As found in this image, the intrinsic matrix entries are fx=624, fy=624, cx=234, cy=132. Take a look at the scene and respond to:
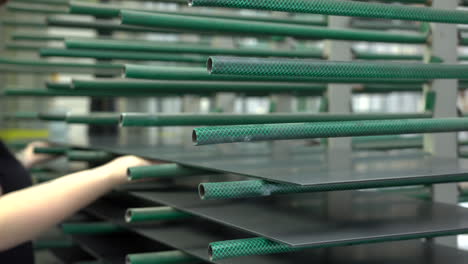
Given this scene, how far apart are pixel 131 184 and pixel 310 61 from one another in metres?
0.61

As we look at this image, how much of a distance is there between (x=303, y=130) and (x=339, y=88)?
2.71ft

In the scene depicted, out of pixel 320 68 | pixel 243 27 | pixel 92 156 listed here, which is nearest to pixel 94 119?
Result: pixel 92 156

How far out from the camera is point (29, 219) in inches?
44.3

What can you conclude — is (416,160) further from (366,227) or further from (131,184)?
(131,184)

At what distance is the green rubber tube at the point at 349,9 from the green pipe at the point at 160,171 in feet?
1.21

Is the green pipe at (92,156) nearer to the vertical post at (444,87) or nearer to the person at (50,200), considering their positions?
the person at (50,200)

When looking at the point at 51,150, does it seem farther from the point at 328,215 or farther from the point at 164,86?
the point at 328,215

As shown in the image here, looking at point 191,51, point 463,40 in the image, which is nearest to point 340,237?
point 463,40

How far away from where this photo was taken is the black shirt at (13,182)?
4.81 feet

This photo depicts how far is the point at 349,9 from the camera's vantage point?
0.89 metres

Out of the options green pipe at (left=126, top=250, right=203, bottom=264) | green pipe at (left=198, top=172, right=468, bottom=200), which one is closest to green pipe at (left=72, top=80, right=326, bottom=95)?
green pipe at (left=126, top=250, right=203, bottom=264)

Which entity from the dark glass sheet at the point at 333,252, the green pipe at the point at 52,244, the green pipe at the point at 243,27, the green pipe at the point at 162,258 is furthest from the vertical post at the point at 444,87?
the green pipe at the point at 52,244

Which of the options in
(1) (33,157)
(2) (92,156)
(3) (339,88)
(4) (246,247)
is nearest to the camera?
(4) (246,247)

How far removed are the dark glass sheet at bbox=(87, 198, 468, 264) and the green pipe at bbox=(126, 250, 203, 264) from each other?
0.02m
